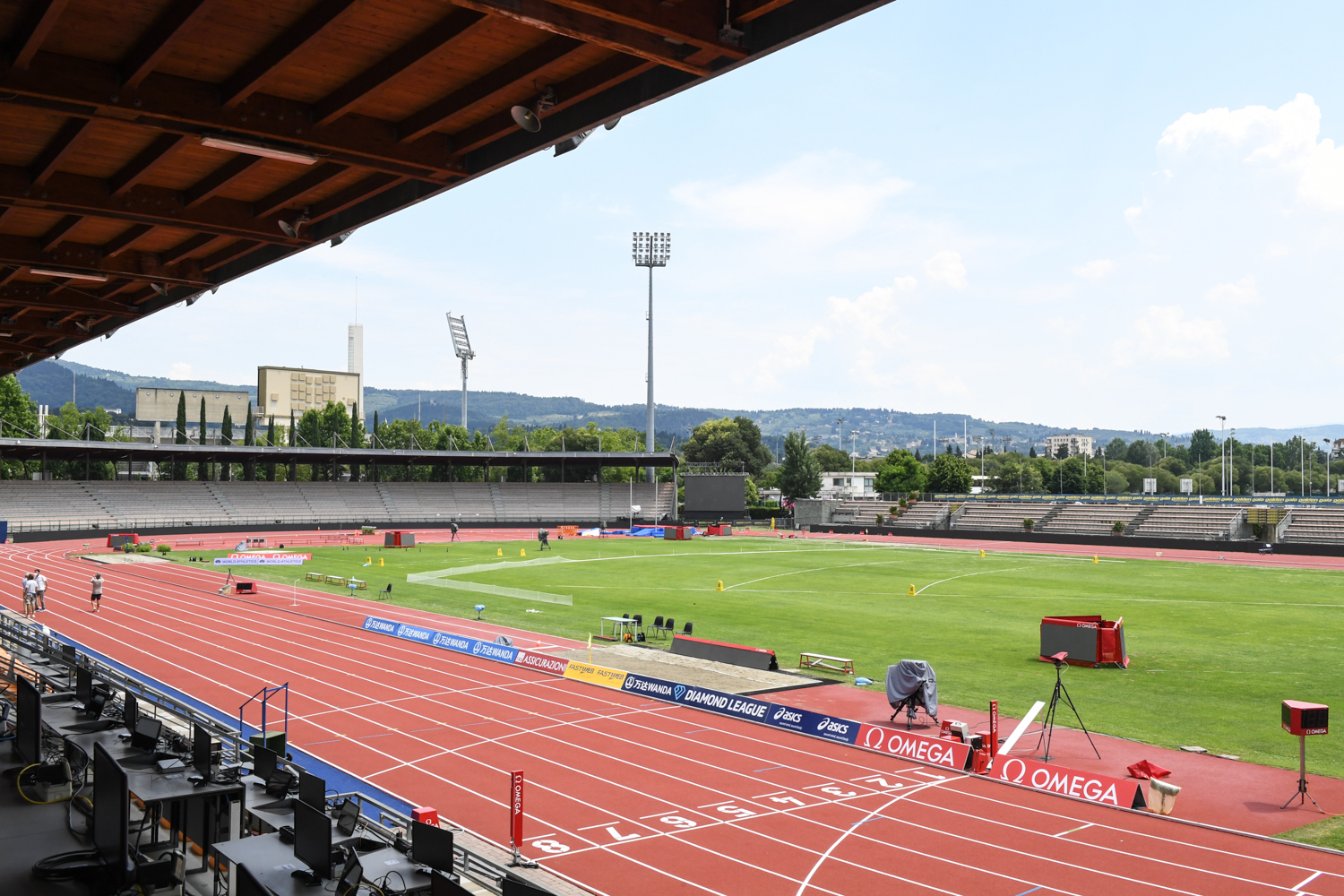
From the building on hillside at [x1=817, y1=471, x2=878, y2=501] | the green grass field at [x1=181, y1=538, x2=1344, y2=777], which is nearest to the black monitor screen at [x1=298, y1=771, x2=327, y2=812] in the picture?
the green grass field at [x1=181, y1=538, x2=1344, y2=777]

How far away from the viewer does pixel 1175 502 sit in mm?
82188

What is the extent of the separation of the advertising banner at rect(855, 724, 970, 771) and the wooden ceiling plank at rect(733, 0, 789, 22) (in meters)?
14.1

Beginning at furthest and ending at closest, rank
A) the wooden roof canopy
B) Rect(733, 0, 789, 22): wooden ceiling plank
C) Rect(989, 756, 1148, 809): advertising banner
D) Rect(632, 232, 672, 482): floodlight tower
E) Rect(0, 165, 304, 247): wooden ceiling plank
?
Rect(632, 232, 672, 482): floodlight tower
Rect(989, 756, 1148, 809): advertising banner
Rect(0, 165, 304, 247): wooden ceiling plank
the wooden roof canopy
Rect(733, 0, 789, 22): wooden ceiling plank

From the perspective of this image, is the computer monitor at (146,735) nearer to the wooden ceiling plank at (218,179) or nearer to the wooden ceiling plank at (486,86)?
the wooden ceiling plank at (218,179)

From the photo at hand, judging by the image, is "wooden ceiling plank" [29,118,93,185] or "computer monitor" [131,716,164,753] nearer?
"wooden ceiling plank" [29,118,93,185]

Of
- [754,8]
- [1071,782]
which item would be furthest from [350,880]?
[1071,782]

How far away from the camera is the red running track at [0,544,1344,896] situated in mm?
12117

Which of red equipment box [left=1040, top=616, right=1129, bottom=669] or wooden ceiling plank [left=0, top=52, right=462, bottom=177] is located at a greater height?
wooden ceiling plank [left=0, top=52, right=462, bottom=177]

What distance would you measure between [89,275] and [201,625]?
22.1m

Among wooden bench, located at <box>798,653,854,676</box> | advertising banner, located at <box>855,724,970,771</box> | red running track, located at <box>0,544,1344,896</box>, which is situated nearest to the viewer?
red running track, located at <box>0,544,1344,896</box>

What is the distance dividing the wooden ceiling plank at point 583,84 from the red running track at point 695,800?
8.99 m

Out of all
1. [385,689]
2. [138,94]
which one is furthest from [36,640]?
[138,94]

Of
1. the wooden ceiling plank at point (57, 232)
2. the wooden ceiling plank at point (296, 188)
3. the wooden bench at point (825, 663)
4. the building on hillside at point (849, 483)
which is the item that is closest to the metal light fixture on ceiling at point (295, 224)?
the wooden ceiling plank at point (296, 188)

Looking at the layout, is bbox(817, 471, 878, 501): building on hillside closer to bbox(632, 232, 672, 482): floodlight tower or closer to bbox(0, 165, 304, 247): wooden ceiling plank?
bbox(632, 232, 672, 482): floodlight tower
